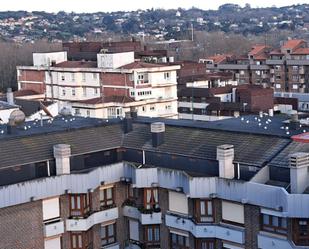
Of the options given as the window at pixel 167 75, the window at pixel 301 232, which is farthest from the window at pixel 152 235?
the window at pixel 167 75

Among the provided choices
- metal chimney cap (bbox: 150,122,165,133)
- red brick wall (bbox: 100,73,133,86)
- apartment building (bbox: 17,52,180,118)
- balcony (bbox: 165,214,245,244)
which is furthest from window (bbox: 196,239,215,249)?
red brick wall (bbox: 100,73,133,86)

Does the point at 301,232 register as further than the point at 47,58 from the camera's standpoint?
No

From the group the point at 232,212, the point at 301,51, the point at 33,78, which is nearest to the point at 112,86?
the point at 33,78

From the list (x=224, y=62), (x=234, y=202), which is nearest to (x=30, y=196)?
(x=234, y=202)

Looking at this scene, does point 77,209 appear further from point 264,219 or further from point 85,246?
point 264,219

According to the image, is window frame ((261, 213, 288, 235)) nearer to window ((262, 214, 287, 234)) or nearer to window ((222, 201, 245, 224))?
window ((262, 214, 287, 234))

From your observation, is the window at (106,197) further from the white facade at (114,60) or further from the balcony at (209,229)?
the white facade at (114,60)

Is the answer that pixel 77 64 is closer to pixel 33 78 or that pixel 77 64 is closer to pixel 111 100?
pixel 33 78
